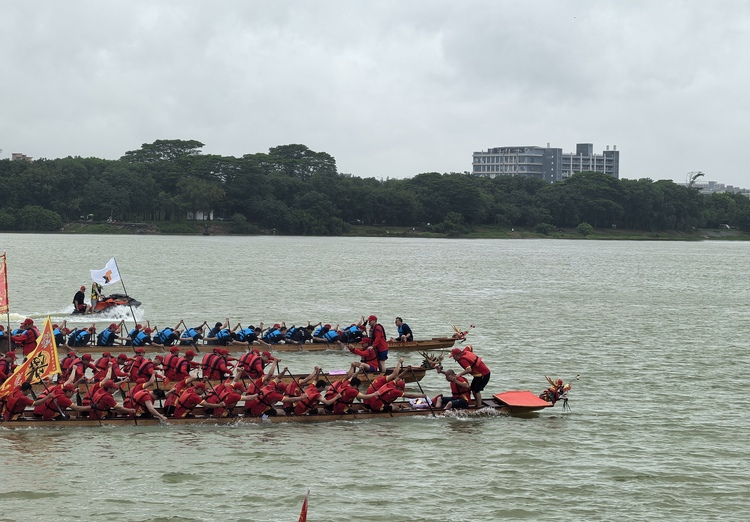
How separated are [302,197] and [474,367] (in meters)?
132

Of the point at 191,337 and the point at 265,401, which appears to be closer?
the point at 265,401

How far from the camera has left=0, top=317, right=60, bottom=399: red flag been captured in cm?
2023

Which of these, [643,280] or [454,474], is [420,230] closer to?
[643,280]

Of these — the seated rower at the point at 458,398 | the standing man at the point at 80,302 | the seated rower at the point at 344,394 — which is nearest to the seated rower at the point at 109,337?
the standing man at the point at 80,302

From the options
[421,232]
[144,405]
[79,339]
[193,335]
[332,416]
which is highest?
[421,232]

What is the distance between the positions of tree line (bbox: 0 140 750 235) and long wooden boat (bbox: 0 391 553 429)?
4823 inches

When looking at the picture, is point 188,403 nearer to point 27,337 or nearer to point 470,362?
point 470,362

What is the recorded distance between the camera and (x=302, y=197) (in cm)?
15225

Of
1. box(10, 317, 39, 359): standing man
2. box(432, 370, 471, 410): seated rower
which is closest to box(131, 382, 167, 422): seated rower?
box(432, 370, 471, 410): seated rower

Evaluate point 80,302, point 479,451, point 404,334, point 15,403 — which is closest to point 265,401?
point 479,451

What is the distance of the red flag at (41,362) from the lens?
20234mm

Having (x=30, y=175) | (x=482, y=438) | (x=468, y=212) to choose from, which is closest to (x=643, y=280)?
(x=482, y=438)

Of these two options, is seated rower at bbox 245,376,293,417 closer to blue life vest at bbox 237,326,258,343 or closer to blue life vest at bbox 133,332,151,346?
blue life vest at bbox 237,326,258,343

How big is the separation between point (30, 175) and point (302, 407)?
129 meters
